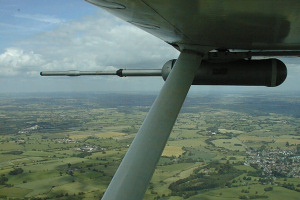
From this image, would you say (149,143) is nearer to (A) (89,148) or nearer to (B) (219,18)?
(B) (219,18)

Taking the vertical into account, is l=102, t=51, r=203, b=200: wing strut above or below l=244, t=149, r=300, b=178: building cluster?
above

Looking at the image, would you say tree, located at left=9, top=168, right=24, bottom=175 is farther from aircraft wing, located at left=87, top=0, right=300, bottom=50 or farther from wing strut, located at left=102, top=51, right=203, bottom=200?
aircraft wing, located at left=87, top=0, right=300, bottom=50

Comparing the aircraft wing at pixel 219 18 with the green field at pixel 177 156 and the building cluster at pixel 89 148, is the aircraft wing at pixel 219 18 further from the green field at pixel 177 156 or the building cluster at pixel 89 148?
the building cluster at pixel 89 148

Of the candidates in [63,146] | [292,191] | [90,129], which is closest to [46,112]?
[90,129]

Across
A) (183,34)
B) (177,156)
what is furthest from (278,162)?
(183,34)

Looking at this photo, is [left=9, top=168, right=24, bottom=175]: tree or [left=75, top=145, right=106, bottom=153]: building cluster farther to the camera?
[left=75, top=145, right=106, bottom=153]: building cluster

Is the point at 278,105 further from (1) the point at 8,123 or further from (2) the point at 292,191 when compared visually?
(1) the point at 8,123

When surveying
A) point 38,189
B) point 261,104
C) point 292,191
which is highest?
point 261,104

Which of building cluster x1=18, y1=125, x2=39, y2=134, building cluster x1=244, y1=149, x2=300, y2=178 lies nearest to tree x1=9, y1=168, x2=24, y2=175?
building cluster x1=244, y1=149, x2=300, y2=178
